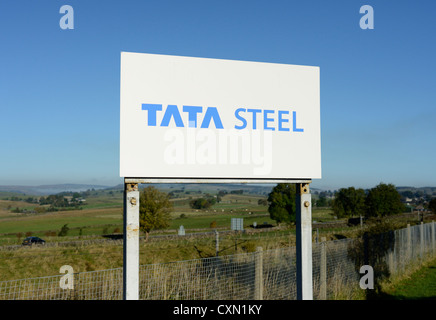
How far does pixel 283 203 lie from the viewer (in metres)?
53.4

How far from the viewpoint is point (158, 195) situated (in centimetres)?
3784

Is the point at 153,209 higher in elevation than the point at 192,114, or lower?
lower

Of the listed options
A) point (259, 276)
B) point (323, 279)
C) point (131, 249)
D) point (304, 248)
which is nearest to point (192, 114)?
point (131, 249)

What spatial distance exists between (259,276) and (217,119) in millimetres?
3804

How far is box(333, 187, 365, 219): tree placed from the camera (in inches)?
2478

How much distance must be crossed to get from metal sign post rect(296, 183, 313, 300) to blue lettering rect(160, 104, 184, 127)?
2.34 m

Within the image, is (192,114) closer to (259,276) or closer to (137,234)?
(137,234)

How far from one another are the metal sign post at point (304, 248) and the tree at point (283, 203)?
47217 mm

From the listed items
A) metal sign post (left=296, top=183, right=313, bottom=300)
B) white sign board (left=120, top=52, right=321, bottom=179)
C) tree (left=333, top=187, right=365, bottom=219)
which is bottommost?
tree (left=333, top=187, right=365, bottom=219)

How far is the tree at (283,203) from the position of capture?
175ft

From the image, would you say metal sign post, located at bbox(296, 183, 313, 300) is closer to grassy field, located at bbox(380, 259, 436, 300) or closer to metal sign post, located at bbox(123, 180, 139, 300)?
metal sign post, located at bbox(123, 180, 139, 300)

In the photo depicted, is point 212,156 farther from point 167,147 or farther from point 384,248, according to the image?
point 384,248

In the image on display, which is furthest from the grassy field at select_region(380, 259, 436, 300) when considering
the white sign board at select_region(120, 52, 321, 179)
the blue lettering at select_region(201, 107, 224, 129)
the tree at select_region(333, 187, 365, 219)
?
the tree at select_region(333, 187, 365, 219)
